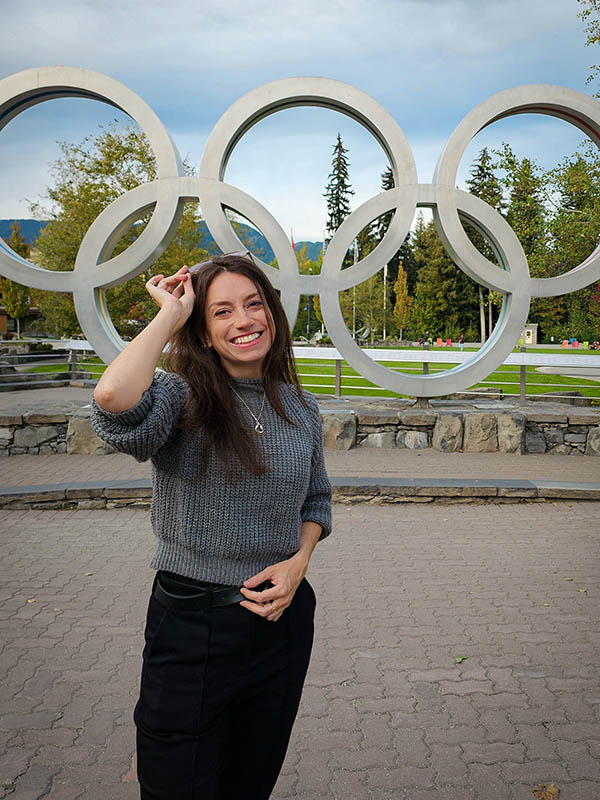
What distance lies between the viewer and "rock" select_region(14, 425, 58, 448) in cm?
900

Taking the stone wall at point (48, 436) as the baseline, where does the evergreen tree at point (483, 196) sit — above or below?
above

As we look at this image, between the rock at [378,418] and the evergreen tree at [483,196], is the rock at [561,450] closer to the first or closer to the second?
the rock at [378,418]

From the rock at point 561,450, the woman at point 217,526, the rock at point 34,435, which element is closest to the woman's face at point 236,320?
the woman at point 217,526

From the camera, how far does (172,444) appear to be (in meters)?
1.69

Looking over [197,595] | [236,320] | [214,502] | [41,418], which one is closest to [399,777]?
[197,595]

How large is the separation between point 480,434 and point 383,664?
5822mm

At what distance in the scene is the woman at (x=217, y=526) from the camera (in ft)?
5.22

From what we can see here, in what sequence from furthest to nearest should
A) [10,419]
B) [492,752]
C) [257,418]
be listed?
[10,419]
[492,752]
[257,418]

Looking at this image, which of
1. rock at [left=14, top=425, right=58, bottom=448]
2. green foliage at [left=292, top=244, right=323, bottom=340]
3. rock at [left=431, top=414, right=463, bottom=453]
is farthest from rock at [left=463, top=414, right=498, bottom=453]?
green foliage at [left=292, top=244, right=323, bottom=340]

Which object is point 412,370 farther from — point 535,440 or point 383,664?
point 383,664

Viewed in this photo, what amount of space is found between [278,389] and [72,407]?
8.25 m

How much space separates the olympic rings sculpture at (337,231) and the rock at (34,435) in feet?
4.10

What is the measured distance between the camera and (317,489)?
1979mm

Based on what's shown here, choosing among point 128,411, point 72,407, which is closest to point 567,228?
point 72,407
